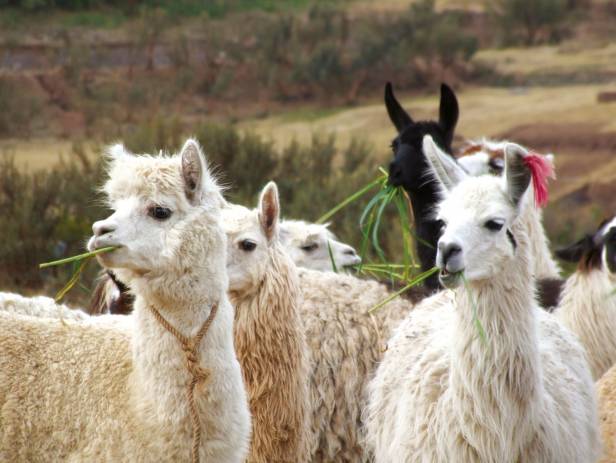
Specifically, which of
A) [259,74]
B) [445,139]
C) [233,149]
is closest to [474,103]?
[259,74]

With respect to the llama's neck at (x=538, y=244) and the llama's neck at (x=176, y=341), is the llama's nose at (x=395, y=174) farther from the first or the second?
the llama's neck at (x=176, y=341)

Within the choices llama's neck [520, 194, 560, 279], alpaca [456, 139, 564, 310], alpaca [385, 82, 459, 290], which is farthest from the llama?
llama's neck [520, 194, 560, 279]

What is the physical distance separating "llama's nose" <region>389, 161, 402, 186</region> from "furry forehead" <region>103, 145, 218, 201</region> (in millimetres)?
1915

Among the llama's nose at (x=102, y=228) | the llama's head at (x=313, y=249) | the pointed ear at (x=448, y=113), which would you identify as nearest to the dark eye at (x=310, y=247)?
the llama's head at (x=313, y=249)

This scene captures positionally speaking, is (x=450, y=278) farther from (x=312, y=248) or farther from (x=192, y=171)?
(x=312, y=248)

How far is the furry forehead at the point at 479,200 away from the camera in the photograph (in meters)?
4.34

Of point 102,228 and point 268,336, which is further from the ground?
point 102,228

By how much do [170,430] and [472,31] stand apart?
24.9m

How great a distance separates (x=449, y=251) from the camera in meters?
4.18

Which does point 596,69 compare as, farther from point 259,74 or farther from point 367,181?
point 367,181

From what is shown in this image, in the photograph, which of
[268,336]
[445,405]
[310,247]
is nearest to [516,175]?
[445,405]

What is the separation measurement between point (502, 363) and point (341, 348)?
1.38m

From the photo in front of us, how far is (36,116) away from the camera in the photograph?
2130 centimetres

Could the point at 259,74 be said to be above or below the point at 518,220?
below
